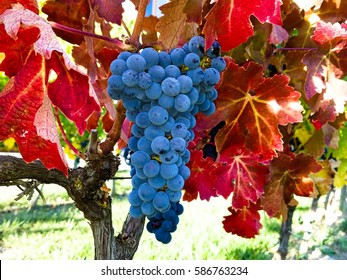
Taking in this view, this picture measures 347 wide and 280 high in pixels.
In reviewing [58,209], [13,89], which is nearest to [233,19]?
[13,89]

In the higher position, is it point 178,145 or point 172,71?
→ point 172,71

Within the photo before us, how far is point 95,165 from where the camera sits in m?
1.03

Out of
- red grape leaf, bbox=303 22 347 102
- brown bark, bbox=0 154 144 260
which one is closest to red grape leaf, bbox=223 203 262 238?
brown bark, bbox=0 154 144 260

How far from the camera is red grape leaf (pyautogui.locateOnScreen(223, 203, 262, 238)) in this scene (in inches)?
52.4

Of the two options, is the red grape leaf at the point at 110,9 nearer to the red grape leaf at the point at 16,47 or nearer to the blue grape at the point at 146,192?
the red grape leaf at the point at 16,47

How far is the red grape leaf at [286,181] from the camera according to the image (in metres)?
1.12

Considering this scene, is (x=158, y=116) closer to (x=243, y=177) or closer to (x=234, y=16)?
(x=234, y=16)

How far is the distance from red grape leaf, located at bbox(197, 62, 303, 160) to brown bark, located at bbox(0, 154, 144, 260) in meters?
0.26

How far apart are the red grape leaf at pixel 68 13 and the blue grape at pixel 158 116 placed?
0.34 meters

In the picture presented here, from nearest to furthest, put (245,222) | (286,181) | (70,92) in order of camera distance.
→ (70,92) → (286,181) → (245,222)

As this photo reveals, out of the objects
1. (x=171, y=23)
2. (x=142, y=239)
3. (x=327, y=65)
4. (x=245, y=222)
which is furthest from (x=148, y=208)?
(x=142, y=239)

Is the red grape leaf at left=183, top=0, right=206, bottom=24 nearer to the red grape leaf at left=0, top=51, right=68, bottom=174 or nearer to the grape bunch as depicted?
the grape bunch

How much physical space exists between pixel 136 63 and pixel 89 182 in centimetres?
43

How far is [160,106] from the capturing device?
748 millimetres
